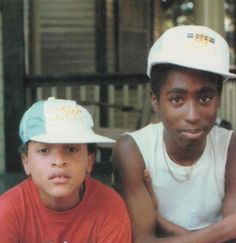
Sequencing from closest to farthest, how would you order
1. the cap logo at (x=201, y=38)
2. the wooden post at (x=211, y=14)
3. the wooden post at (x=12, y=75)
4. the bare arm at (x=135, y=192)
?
the cap logo at (x=201, y=38), the bare arm at (x=135, y=192), the wooden post at (x=211, y=14), the wooden post at (x=12, y=75)

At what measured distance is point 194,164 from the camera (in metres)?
2.83

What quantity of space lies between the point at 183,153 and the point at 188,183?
12 centimetres

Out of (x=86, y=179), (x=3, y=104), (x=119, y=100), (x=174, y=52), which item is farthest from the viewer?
(x=119, y=100)

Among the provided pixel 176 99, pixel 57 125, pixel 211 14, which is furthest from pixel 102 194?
pixel 211 14

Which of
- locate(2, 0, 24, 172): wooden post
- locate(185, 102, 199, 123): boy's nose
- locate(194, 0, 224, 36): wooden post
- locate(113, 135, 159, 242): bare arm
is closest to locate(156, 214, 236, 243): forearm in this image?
locate(113, 135, 159, 242): bare arm

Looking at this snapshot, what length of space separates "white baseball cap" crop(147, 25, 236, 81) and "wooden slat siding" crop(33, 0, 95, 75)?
5.32 m

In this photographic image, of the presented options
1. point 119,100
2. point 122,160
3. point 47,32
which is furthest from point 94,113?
point 122,160

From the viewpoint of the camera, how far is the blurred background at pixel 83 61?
698cm

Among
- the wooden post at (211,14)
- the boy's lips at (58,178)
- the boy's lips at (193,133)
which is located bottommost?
the boy's lips at (58,178)

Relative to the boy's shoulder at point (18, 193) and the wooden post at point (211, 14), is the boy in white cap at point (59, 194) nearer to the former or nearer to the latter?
the boy's shoulder at point (18, 193)

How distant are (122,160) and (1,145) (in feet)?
15.0

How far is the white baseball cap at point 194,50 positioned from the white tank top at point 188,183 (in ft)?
1.17

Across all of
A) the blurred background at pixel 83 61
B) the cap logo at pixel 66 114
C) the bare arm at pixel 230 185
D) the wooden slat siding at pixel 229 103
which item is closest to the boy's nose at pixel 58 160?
the cap logo at pixel 66 114

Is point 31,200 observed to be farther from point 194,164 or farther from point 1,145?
point 1,145
